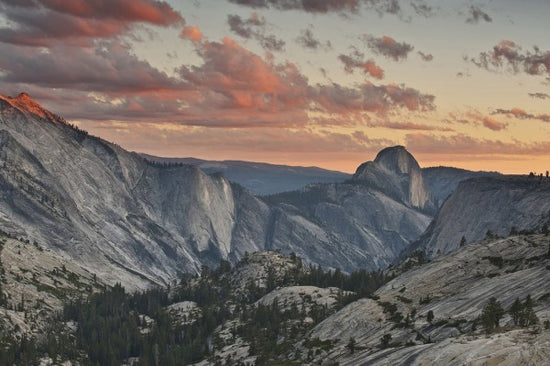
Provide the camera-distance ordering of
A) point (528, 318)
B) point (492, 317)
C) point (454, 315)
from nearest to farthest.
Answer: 1. point (528, 318)
2. point (492, 317)
3. point (454, 315)

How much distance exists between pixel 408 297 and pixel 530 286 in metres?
53.1

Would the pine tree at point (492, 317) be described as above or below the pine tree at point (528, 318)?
below

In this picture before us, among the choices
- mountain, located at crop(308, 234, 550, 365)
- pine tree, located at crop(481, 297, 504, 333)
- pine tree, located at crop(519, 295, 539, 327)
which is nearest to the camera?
mountain, located at crop(308, 234, 550, 365)

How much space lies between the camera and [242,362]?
612 feet

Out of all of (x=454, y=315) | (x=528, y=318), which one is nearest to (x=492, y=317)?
(x=528, y=318)

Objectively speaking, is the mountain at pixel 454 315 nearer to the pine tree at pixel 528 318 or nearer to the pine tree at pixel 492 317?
the pine tree at pixel 528 318

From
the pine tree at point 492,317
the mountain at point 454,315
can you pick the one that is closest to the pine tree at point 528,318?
the mountain at point 454,315

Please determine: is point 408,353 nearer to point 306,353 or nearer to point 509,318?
point 509,318

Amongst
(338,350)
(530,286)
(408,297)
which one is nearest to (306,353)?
(338,350)

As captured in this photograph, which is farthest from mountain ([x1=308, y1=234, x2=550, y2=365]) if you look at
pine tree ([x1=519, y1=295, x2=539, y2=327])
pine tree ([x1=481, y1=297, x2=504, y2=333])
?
pine tree ([x1=481, y1=297, x2=504, y2=333])

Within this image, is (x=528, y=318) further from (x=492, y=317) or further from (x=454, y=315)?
(x=454, y=315)

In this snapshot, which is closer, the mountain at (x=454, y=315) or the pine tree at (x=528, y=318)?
the mountain at (x=454, y=315)

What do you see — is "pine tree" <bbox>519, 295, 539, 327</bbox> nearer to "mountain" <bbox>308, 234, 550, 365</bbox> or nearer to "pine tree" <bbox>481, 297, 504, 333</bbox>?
"mountain" <bbox>308, 234, 550, 365</bbox>

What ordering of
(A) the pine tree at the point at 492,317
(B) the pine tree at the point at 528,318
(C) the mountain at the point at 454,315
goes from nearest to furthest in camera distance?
(C) the mountain at the point at 454,315 < (B) the pine tree at the point at 528,318 < (A) the pine tree at the point at 492,317
